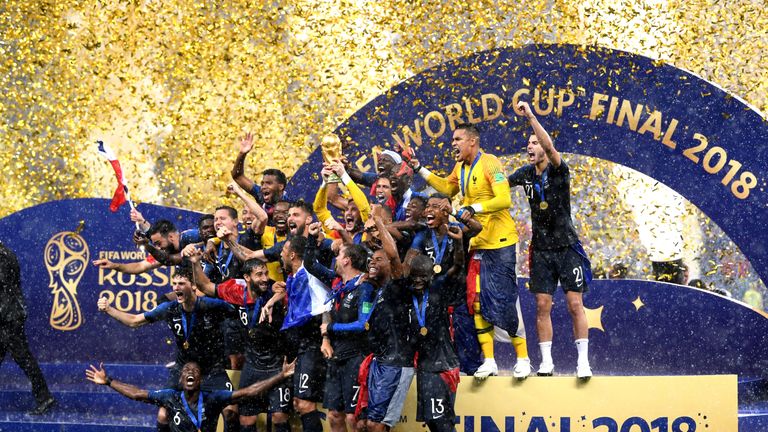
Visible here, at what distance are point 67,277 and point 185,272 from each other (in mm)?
2859

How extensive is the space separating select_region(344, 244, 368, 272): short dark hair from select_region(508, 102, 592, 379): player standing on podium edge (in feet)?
4.01

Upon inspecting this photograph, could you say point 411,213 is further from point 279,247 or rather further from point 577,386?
point 577,386

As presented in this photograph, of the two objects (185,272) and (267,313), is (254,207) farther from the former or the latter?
(267,313)

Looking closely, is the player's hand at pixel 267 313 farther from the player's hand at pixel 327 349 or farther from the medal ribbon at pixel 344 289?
the player's hand at pixel 327 349

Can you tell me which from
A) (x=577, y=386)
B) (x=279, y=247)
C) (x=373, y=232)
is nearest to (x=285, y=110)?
(x=279, y=247)

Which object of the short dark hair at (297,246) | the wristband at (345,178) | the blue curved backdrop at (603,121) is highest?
the blue curved backdrop at (603,121)

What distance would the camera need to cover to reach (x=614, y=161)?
9.97 metres

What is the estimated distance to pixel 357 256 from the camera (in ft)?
26.5

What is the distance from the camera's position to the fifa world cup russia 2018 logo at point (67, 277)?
11.0m

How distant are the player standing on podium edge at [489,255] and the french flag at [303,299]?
1.01 meters

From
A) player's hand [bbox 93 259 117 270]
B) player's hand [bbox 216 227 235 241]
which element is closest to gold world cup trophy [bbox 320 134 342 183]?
player's hand [bbox 216 227 235 241]

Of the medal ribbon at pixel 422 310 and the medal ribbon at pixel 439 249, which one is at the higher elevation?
the medal ribbon at pixel 439 249

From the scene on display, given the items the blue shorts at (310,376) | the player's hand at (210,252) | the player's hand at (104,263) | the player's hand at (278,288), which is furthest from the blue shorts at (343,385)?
the player's hand at (104,263)

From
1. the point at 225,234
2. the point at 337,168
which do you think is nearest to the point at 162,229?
the point at 225,234
